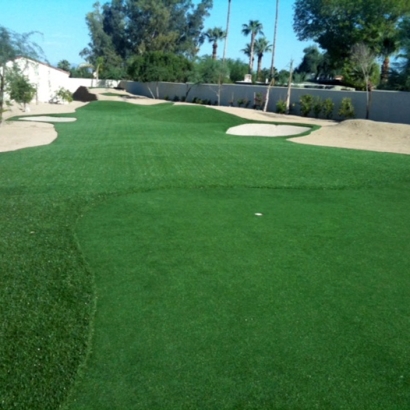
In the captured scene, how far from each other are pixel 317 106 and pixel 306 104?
0.79 meters

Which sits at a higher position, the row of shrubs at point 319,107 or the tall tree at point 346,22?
the tall tree at point 346,22

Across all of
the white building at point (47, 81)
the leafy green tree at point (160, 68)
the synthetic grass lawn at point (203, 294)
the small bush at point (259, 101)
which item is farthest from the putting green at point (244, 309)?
the leafy green tree at point (160, 68)

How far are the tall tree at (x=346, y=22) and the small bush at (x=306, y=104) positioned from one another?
45.9ft

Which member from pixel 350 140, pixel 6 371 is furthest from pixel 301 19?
pixel 6 371

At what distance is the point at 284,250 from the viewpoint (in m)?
6.64

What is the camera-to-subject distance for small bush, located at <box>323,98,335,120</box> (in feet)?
102

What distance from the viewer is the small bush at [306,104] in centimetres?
3238

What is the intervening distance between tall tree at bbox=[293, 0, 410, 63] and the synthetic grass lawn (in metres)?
36.9

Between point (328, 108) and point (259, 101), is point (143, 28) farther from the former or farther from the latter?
point (328, 108)

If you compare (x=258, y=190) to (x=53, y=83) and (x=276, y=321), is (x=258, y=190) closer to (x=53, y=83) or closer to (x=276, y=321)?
(x=276, y=321)

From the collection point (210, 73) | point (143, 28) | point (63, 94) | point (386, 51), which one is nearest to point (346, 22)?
point (386, 51)

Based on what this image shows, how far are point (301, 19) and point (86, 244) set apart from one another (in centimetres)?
4886

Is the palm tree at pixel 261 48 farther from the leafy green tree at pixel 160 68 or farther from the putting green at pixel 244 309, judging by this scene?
the putting green at pixel 244 309

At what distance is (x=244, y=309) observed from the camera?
493 cm
